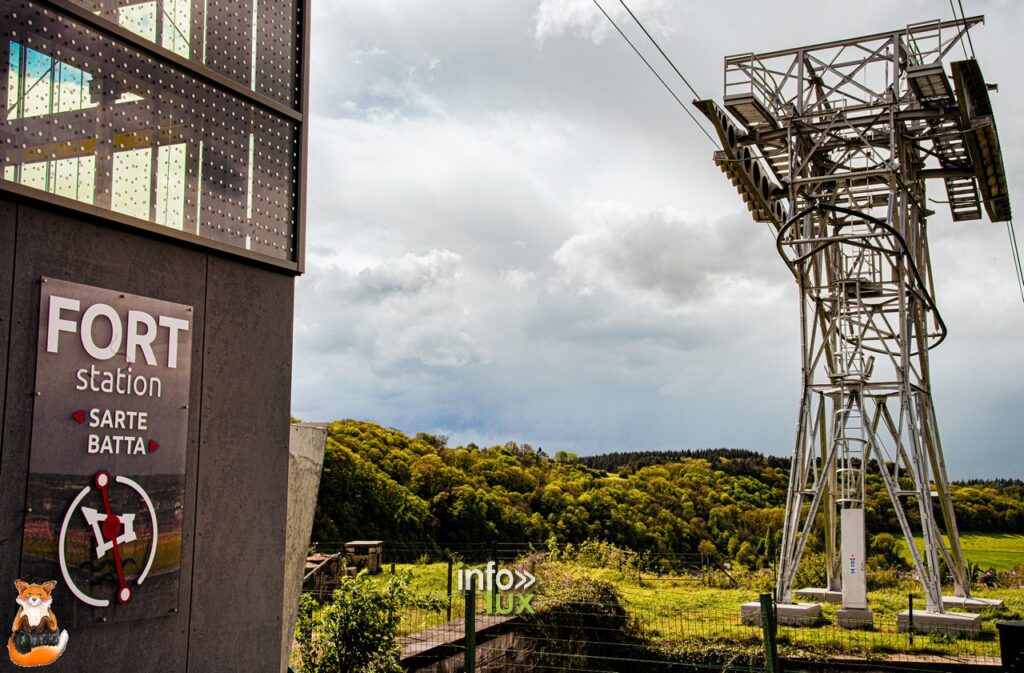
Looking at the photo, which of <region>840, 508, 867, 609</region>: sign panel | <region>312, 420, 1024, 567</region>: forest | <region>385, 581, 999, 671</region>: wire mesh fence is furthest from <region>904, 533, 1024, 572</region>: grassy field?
<region>385, 581, 999, 671</region>: wire mesh fence

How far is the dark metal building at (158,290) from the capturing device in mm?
4090

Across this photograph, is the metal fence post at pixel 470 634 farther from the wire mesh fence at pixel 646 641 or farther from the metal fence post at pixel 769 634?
the metal fence post at pixel 769 634

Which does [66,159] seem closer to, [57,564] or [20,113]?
[20,113]

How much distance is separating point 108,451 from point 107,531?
0.36 metres

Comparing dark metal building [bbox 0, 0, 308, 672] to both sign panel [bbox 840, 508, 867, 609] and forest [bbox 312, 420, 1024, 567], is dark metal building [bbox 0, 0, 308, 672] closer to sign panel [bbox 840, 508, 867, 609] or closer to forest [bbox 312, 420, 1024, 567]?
sign panel [bbox 840, 508, 867, 609]

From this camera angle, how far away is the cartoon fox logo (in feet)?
12.8

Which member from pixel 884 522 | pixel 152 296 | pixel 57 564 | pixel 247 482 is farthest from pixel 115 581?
Answer: pixel 884 522

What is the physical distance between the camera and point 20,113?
4.16 meters

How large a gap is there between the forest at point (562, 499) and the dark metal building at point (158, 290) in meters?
13.2

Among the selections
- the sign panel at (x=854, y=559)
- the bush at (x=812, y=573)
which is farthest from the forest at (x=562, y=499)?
the sign panel at (x=854, y=559)

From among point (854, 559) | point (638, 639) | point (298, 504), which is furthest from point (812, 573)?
point (298, 504)

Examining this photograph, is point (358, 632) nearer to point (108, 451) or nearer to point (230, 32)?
point (108, 451)

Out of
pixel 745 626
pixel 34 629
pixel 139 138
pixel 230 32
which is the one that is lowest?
pixel 745 626

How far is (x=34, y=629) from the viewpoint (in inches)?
156
